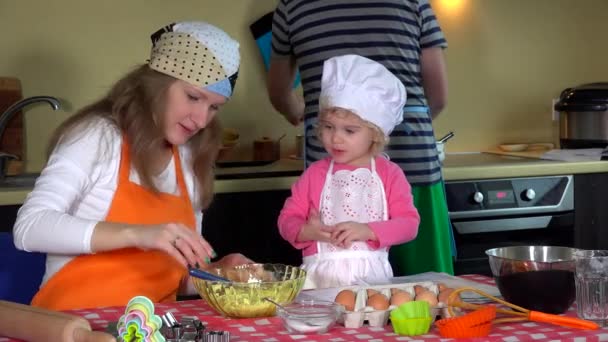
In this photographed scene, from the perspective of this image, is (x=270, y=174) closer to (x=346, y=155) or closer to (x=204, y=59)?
(x=346, y=155)

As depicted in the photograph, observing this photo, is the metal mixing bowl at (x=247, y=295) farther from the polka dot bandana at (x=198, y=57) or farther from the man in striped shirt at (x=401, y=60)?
the man in striped shirt at (x=401, y=60)

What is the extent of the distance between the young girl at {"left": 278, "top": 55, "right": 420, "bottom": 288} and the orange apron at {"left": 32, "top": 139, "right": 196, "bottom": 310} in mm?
288

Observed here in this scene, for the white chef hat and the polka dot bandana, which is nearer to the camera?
the polka dot bandana

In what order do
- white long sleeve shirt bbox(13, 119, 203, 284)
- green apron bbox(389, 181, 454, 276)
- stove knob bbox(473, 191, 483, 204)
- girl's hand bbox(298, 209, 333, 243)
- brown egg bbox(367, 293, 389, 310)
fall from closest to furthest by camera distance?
brown egg bbox(367, 293, 389, 310) < white long sleeve shirt bbox(13, 119, 203, 284) < girl's hand bbox(298, 209, 333, 243) < green apron bbox(389, 181, 454, 276) < stove knob bbox(473, 191, 483, 204)

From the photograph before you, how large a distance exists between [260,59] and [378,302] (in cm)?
198

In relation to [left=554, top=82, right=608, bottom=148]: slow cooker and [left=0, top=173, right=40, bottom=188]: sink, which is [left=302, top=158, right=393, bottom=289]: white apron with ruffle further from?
[left=554, top=82, right=608, bottom=148]: slow cooker

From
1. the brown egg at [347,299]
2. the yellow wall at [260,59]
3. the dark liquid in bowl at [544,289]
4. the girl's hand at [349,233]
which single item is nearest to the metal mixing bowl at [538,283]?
the dark liquid in bowl at [544,289]

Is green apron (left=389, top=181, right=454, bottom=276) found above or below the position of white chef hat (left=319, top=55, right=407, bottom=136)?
below

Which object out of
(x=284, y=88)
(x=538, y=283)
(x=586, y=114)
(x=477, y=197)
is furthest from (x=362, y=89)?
(x=586, y=114)

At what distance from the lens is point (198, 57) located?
2.05m

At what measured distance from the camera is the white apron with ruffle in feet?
7.27

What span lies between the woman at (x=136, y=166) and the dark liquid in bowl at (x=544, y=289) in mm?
545

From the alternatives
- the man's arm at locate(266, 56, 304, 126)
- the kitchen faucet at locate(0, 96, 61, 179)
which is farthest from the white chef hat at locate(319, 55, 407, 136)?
the kitchen faucet at locate(0, 96, 61, 179)

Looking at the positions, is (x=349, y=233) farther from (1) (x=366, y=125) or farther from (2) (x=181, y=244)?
(2) (x=181, y=244)
